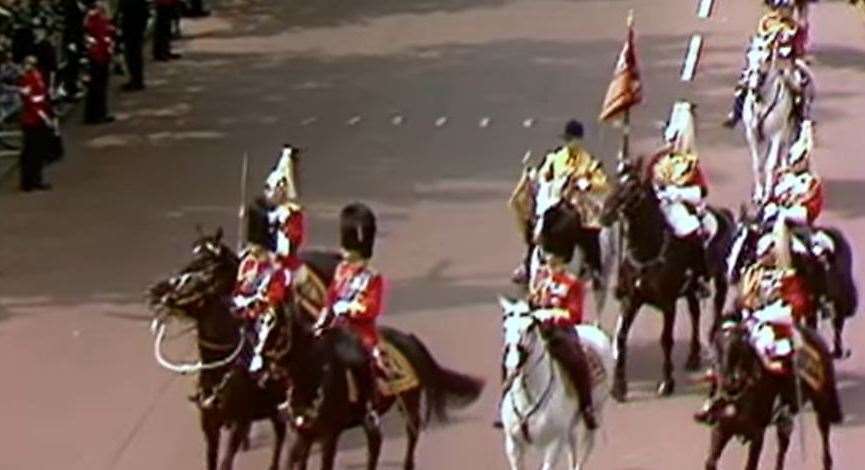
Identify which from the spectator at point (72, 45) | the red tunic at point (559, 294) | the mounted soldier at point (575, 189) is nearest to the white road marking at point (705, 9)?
the spectator at point (72, 45)

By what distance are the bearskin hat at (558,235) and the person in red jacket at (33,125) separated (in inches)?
385

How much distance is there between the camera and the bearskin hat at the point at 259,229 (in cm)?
1670

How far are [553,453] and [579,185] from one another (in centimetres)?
413

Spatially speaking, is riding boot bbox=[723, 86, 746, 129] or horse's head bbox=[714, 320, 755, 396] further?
riding boot bbox=[723, 86, 746, 129]

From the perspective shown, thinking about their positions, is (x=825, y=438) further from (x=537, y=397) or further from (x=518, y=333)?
(x=518, y=333)

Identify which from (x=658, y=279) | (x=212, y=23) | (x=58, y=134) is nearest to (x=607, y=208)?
(x=658, y=279)

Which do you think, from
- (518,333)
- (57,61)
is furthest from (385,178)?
(518,333)

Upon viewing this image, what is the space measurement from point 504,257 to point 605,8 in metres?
13.9

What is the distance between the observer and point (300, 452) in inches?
637

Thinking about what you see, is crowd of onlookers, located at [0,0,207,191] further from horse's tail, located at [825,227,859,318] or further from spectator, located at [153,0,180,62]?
horse's tail, located at [825,227,859,318]

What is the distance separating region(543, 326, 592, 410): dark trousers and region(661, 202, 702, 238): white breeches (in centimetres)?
329

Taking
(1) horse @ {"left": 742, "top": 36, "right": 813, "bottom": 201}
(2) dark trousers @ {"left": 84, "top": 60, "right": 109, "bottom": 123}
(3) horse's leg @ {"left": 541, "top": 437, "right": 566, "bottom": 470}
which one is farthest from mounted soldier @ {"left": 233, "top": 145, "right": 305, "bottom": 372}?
(2) dark trousers @ {"left": 84, "top": 60, "right": 109, "bottom": 123}

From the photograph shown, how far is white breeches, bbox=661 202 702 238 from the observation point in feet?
63.3

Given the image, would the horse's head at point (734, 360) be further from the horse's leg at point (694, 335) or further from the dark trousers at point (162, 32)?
the dark trousers at point (162, 32)
